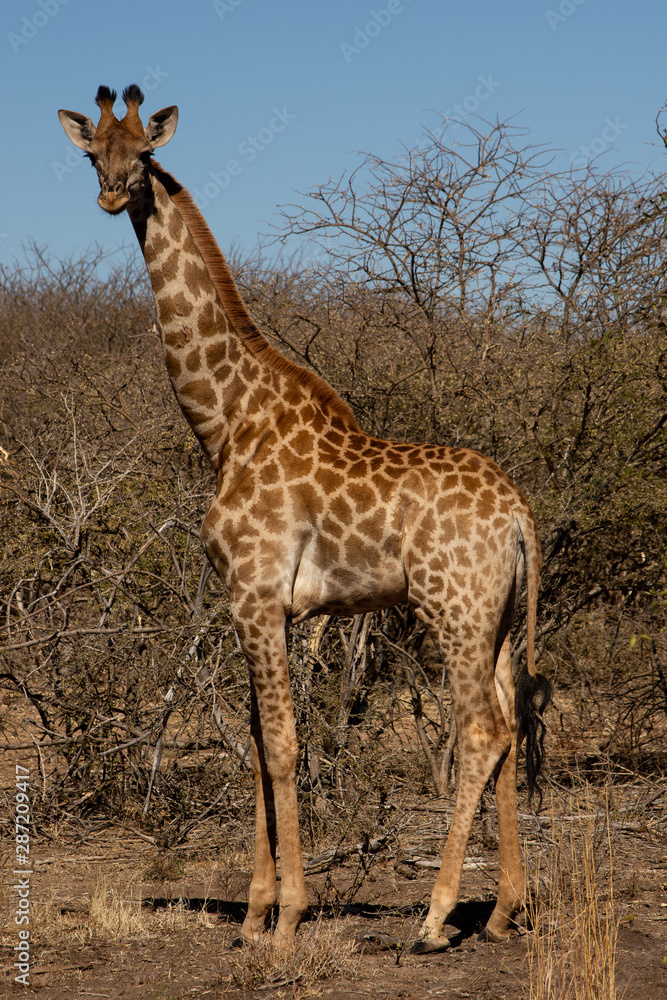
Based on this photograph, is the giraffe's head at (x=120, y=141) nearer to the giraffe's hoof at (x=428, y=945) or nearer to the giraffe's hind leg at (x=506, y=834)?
the giraffe's hind leg at (x=506, y=834)

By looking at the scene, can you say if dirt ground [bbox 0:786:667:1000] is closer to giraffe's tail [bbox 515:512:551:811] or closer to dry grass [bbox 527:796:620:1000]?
dry grass [bbox 527:796:620:1000]

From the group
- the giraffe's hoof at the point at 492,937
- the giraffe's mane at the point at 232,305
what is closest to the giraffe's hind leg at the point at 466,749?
the giraffe's hoof at the point at 492,937

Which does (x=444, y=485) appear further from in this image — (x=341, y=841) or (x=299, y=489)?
(x=341, y=841)

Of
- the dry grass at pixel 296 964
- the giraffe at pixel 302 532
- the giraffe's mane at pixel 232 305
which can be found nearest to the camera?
the dry grass at pixel 296 964

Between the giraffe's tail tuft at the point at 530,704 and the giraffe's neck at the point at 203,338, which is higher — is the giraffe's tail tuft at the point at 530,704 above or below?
below

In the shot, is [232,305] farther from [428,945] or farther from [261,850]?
[428,945]

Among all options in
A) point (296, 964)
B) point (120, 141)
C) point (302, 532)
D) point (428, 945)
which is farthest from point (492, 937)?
point (120, 141)

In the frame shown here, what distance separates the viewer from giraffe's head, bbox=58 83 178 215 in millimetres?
4668

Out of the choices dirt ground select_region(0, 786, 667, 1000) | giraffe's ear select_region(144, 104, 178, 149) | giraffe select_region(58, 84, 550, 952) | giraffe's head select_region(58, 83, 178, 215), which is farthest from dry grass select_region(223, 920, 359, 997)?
giraffe's ear select_region(144, 104, 178, 149)

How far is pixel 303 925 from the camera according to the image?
4.87 metres

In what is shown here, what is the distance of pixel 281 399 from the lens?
16.4 ft

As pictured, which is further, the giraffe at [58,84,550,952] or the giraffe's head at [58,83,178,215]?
the giraffe's head at [58,83,178,215]

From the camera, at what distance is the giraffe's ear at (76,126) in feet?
15.6

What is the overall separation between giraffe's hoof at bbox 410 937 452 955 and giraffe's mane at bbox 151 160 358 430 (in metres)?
2.52
